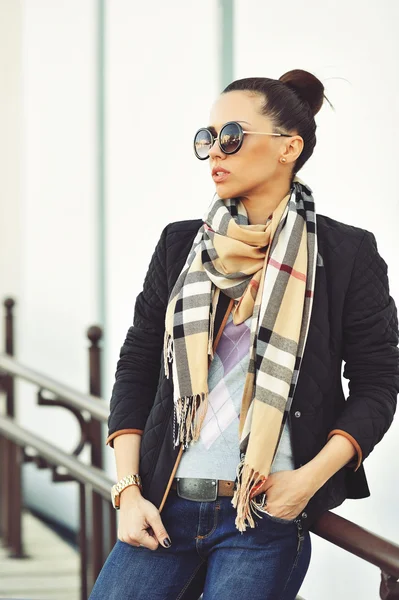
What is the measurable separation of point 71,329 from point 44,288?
0.47 meters

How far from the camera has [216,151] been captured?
178 centimetres

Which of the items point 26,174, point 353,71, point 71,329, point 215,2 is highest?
point 215,2

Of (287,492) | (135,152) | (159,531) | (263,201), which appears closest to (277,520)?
(287,492)

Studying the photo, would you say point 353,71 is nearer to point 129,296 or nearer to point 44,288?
point 129,296

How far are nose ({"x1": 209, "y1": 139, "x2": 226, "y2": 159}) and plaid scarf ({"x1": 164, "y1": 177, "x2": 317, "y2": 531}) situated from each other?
0.08 meters

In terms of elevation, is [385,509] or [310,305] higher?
[310,305]

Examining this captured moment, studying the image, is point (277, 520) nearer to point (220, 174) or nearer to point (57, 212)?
point (220, 174)

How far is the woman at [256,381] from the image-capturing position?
1681 millimetres

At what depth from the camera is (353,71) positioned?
8.19ft

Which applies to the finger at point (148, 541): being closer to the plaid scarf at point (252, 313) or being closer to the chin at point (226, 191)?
the plaid scarf at point (252, 313)

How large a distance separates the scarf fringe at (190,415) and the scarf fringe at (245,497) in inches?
4.0

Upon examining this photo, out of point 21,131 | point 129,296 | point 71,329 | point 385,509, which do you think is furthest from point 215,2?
point 21,131

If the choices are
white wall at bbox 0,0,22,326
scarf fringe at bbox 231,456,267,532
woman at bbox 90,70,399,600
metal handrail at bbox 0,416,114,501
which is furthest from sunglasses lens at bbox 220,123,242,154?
white wall at bbox 0,0,22,326

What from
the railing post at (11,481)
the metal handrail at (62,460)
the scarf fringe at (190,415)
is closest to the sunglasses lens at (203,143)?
the scarf fringe at (190,415)
